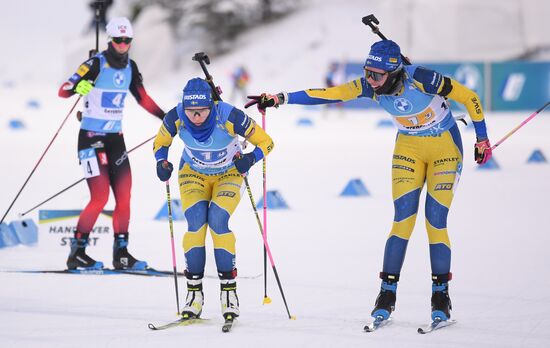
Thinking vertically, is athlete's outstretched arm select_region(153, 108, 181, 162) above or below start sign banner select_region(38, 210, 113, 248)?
above

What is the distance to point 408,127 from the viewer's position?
24.1ft

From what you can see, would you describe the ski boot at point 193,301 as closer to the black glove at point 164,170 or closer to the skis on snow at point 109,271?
the black glove at point 164,170

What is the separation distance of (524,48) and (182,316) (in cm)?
2980

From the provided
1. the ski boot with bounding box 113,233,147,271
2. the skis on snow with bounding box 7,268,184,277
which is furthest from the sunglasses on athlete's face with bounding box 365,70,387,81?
the ski boot with bounding box 113,233,147,271

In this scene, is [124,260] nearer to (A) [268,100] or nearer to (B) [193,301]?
(B) [193,301]

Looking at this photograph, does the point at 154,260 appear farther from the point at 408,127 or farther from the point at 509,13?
the point at 509,13

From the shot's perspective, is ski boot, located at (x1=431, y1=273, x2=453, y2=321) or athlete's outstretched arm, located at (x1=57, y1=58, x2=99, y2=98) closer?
ski boot, located at (x1=431, y1=273, x2=453, y2=321)

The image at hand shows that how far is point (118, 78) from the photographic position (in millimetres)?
9312

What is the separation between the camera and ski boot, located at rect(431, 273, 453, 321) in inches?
276

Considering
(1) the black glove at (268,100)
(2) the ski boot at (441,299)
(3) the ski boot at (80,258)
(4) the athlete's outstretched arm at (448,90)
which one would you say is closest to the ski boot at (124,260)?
(3) the ski boot at (80,258)

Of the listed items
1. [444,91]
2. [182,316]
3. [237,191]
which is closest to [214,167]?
[237,191]

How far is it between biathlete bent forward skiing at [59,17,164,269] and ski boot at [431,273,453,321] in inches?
117

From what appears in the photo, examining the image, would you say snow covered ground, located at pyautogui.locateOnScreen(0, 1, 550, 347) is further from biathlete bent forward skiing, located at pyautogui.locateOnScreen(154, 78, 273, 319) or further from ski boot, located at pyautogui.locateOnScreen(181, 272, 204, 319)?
biathlete bent forward skiing, located at pyautogui.locateOnScreen(154, 78, 273, 319)

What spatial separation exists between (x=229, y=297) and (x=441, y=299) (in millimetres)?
1417
